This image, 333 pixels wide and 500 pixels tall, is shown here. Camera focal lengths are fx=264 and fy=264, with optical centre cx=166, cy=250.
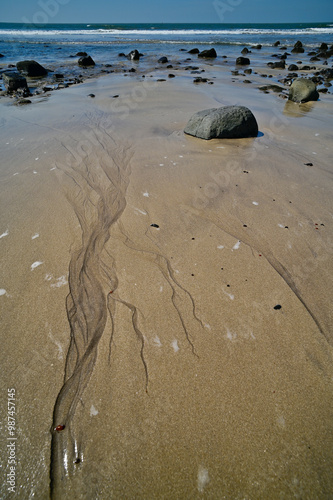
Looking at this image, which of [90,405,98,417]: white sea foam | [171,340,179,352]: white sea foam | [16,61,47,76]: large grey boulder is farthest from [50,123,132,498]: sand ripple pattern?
[16,61,47,76]: large grey boulder

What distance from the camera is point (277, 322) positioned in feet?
7.54

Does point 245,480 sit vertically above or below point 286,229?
below

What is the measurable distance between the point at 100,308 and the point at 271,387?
1.52 meters

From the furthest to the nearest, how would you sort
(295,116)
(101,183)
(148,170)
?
(295,116), (148,170), (101,183)

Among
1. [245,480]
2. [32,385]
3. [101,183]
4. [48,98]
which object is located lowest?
[245,480]

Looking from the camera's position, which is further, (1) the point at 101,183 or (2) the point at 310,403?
(1) the point at 101,183

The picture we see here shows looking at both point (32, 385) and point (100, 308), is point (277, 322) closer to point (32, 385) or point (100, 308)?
point (100, 308)

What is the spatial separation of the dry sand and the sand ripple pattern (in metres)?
0.01

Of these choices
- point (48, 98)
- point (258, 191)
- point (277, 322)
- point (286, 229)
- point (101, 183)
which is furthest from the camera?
point (48, 98)


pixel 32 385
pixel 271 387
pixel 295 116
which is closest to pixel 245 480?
pixel 271 387

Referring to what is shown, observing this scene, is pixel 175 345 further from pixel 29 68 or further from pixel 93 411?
pixel 29 68

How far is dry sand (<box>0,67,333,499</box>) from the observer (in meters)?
1.57

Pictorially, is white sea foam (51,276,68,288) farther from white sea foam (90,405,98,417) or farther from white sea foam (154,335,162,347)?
white sea foam (90,405,98,417)

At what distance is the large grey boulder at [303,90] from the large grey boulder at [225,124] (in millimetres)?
4490
